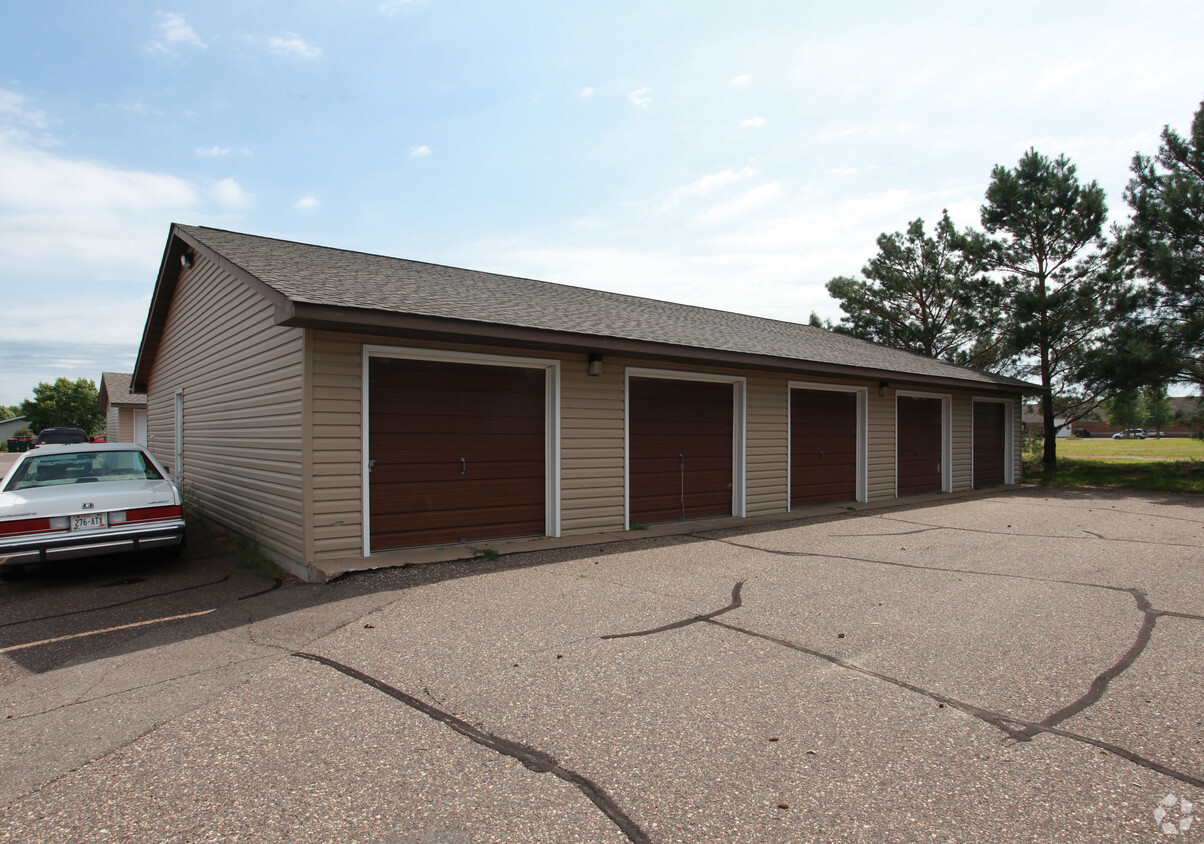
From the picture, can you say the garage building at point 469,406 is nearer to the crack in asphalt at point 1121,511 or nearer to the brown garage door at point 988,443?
the crack in asphalt at point 1121,511

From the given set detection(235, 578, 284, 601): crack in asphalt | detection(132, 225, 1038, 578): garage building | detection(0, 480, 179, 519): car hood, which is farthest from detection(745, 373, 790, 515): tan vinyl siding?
detection(0, 480, 179, 519): car hood

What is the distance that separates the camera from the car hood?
18.1 ft

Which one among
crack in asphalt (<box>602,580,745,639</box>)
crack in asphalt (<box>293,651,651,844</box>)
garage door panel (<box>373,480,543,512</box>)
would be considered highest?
garage door panel (<box>373,480,543,512</box>)

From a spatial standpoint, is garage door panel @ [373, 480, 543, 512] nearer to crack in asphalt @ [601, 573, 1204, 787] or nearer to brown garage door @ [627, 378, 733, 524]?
brown garage door @ [627, 378, 733, 524]

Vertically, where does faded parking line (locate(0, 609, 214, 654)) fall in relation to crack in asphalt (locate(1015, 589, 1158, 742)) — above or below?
below

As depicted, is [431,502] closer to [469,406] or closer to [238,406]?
[469,406]

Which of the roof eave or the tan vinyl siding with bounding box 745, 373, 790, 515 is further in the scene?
the tan vinyl siding with bounding box 745, 373, 790, 515

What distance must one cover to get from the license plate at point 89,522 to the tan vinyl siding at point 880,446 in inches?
447

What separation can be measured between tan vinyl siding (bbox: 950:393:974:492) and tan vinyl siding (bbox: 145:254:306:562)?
43.4 feet

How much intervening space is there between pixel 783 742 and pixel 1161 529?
30.7 ft

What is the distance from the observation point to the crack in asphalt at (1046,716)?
276 cm

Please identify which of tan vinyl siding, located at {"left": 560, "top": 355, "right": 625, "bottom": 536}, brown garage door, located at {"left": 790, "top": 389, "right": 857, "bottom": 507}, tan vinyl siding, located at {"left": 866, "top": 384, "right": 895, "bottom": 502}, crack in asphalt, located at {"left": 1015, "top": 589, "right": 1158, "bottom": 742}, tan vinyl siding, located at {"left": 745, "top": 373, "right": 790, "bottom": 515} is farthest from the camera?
tan vinyl siding, located at {"left": 866, "top": 384, "right": 895, "bottom": 502}

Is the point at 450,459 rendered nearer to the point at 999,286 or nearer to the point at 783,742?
the point at 783,742

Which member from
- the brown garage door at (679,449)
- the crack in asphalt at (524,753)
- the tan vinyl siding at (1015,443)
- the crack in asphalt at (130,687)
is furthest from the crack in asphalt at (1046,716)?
the tan vinyl siding at (1015,443)
